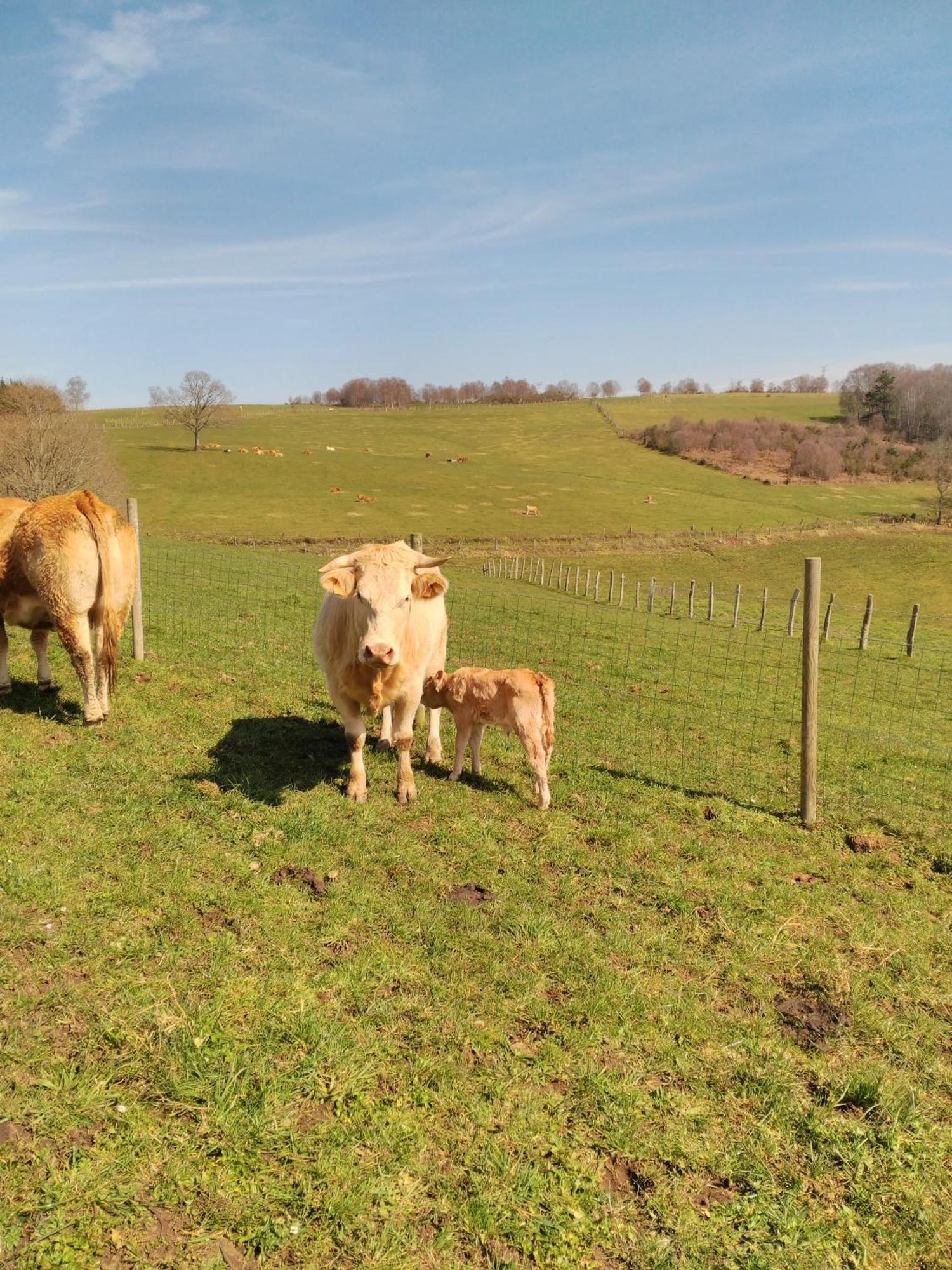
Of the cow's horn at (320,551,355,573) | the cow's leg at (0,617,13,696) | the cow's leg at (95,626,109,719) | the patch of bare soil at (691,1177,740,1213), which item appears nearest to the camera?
the patch of bare soil at (691,1177,740,1213)

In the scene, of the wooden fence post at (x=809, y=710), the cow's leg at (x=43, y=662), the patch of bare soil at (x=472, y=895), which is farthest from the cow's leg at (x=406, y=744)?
the cow's leg at (x=43, y=662)

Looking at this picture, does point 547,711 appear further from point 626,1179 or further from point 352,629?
point 626,1179

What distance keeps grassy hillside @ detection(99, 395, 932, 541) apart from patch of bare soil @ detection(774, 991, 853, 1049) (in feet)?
170

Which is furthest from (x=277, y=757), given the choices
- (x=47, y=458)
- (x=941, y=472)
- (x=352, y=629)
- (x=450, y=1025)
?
(x=941, y=472)

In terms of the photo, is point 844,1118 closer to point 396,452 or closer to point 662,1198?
point 662,1198

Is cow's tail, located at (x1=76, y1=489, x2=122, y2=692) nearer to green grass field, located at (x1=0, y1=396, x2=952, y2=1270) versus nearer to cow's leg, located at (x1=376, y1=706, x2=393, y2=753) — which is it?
green grass field, located at (x1=0, y1=396, x2=952, y2=1270)

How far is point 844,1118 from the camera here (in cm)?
425

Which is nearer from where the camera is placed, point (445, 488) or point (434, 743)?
point (434, 743)

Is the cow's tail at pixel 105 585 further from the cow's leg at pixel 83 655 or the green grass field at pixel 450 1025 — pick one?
the green grass field at pixel 450 1025

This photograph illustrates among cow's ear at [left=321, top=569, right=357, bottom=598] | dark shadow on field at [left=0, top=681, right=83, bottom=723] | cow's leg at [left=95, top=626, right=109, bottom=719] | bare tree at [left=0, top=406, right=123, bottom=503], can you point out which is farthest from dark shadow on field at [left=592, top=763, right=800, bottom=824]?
bare tree at [left=0, top=406, right=123, bottom=503]

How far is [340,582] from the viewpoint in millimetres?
6988

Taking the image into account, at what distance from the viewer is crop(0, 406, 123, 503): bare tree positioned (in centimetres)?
4897

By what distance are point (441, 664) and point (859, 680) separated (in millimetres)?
15633

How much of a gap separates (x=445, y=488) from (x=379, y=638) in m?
74.9
